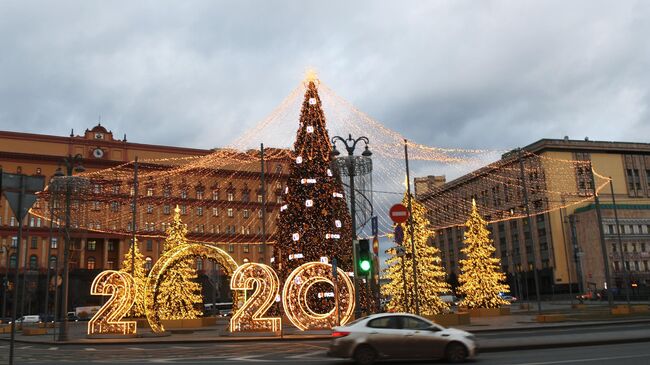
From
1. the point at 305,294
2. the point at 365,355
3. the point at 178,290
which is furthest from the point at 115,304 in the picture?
the point at 178,290

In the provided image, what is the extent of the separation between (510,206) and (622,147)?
77.0ft

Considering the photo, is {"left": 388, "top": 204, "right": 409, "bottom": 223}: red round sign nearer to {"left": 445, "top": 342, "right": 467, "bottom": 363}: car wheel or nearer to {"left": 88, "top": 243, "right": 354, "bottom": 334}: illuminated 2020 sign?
{"left": 88, "top": 243, "right": 354, "bottom": 334}: illuminated 2020 sign

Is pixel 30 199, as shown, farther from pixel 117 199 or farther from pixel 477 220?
pixel 117 199

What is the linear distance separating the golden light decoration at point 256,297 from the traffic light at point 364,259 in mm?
8525

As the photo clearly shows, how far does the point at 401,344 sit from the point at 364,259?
6300 mm

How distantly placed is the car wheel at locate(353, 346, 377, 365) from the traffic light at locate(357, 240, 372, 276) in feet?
20.5

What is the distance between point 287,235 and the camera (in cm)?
3591

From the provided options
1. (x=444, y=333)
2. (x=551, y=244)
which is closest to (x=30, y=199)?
(x=444, y=333)

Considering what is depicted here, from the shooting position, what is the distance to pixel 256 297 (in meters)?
28.9

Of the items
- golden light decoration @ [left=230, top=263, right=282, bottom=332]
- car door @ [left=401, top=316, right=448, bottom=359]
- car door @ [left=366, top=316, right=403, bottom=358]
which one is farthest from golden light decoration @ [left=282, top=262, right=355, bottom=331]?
car door @ [left=401, top=316, right=448, bottom=359]

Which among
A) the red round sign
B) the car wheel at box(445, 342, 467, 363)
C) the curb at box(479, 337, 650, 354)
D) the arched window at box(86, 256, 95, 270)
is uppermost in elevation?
the arched window at box(86, 256, 95, 270)

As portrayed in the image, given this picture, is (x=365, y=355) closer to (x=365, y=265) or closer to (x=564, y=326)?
(x=365, y=265)

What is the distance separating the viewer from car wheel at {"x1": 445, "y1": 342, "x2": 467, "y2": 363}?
14.7 m

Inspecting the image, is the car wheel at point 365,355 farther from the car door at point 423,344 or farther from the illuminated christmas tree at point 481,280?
the illuminated christmas tree at point 481,280
